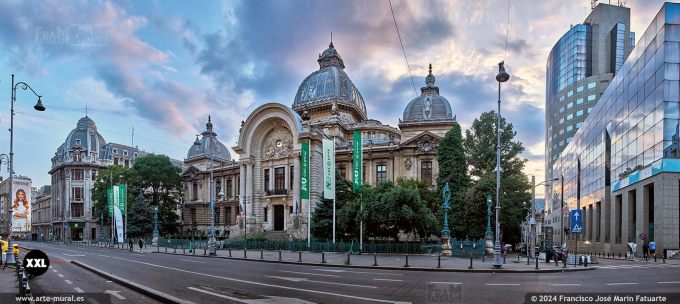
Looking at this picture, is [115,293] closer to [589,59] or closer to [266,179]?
[266,179]

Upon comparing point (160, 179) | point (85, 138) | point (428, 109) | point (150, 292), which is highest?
point (428, 109)

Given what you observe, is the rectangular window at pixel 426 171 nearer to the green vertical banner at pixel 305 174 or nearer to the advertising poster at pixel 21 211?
the green vertical banner at pixel 305 174

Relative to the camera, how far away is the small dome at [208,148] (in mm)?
96625

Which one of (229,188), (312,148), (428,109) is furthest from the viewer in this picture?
(229,188)

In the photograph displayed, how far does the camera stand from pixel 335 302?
496 inches

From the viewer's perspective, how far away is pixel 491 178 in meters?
46.4

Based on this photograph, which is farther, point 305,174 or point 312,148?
point 312,148

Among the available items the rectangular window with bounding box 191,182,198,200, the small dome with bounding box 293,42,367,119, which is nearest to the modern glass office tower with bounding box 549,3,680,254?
the small dome with bounding box 293,42,367,119

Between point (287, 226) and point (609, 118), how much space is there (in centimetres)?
4115

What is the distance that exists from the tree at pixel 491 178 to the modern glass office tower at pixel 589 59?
6615cm

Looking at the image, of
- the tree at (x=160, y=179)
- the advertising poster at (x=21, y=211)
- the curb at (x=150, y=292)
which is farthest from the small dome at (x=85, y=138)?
the curb at (x=150, y=292)

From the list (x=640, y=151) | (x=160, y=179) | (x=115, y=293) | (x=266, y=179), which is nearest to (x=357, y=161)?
(x=640, y=151)

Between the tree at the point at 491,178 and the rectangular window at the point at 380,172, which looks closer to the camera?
the tree at the point at 491,178

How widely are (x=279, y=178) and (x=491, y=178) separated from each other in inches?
1292
